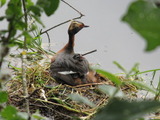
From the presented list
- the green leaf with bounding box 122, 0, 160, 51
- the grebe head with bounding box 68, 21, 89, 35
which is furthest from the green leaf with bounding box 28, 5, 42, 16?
the grebe head with bounding box 68, 21, 89, 35

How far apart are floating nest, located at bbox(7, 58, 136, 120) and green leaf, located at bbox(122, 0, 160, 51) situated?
918 mm

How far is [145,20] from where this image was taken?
231mm

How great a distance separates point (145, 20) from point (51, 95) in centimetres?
128

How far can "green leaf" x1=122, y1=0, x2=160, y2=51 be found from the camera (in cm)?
23

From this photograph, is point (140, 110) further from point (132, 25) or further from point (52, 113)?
point (52, 113)

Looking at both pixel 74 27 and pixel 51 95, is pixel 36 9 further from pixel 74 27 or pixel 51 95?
pixel 74 27

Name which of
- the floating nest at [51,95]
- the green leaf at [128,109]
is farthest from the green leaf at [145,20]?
the floating nest at [51,95]

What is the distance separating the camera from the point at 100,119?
0.83 feet

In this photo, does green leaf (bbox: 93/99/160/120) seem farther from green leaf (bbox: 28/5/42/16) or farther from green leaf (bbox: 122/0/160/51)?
green leaf (bbox: 28/5/42/16)

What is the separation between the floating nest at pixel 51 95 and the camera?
131 centimetres

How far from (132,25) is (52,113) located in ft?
3.69

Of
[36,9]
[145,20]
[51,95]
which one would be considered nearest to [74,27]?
[51,95]

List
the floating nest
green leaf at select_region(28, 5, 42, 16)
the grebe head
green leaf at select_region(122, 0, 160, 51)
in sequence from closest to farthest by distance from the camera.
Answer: green leaf at select_region(122, 0, 160, 51), green leaf at select_region(28, 5, 42, 16), the floating nest, the grebe head

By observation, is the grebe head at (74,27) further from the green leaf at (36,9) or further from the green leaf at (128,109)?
the green leaf at (128,109)
